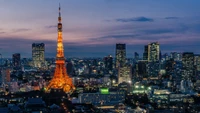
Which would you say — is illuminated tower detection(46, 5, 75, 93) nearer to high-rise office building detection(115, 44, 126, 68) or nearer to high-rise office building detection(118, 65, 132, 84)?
high-rise office building detection(118, 65, 132, 84)

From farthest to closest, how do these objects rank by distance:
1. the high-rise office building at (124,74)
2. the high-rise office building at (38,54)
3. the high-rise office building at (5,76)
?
the high-rise office building at (38,54) < the high-rise office building at (124,74) < the high-rise office building at (5,76)

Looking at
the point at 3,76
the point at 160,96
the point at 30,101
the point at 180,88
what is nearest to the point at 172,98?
the point at 160,96

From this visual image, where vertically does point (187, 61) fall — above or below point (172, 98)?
above

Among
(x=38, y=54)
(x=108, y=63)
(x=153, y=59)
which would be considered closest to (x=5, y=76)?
(x=108, y=63)

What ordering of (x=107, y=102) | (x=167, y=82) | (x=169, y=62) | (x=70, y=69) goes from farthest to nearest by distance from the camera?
(x=70, y=69), (x=169, y=62), (x=167, y=82), (x=107, y=102)

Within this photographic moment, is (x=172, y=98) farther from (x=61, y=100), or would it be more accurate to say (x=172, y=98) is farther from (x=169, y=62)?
(x=169, y=62)

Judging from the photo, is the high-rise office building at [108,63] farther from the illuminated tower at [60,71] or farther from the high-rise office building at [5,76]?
the illuminated tower at [60,71]

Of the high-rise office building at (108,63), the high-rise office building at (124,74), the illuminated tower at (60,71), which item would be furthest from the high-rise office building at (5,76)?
the high-rise office building at (108,63)
